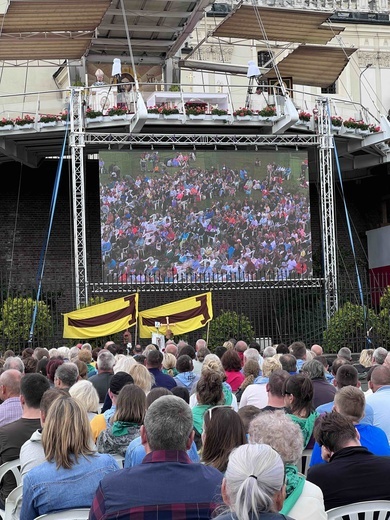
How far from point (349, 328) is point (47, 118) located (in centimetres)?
1120

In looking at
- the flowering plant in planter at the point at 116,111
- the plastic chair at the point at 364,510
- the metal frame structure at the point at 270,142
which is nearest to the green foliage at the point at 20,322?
the metal frame structure at the point at 270,142

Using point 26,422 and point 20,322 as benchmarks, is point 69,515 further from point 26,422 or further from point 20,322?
point 20,322

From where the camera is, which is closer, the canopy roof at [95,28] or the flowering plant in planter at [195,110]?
the canopy roof at [95,28]

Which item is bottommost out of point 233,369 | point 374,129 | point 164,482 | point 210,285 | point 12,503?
point 12,503

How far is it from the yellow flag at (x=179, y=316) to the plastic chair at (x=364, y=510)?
2050 centimetres

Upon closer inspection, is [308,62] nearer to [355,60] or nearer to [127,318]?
[355,60]

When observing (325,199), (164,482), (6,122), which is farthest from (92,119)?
(164,482)

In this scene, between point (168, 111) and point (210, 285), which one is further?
point (210, 285)

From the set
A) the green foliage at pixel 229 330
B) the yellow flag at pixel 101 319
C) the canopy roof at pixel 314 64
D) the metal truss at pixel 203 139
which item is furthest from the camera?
the canopy roof at pixel 314 64

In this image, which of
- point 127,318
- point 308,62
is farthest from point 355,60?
point 127,318

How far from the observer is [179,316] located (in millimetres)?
25859

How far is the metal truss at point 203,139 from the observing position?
29.7 m

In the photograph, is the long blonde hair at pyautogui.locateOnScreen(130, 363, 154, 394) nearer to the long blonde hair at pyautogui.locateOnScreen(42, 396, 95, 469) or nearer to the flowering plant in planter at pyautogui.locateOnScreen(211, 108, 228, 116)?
the long blonde hair at pyautogui.locateOnScreen(42, 396, 95, 469)

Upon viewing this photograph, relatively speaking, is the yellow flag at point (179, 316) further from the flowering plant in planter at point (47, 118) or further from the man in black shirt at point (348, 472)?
the man in black shirt at point (348, 472)
